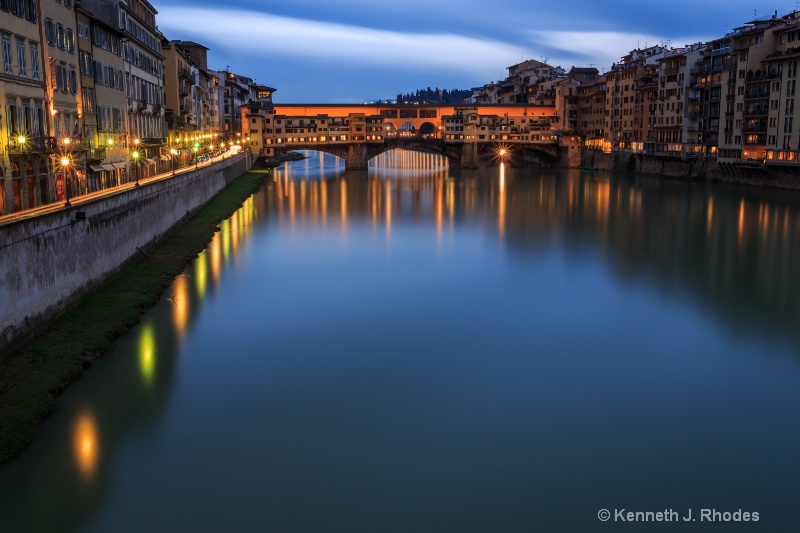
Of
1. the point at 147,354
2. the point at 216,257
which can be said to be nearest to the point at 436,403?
the point at 147,354

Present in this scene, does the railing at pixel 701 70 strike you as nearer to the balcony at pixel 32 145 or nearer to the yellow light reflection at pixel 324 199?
the yellow light reflection at pixel 324 199

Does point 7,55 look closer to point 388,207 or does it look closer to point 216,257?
point 216,257

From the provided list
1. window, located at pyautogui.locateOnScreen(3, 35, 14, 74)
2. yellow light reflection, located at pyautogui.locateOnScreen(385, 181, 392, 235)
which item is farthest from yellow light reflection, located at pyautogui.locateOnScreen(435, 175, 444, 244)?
window, located at pyautogui.locateOnScreen(3, 35, 14, 74)

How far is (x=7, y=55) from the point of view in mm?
20422

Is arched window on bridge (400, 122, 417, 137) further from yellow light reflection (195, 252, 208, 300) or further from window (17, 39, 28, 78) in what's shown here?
window (17, 39, 28, 78)

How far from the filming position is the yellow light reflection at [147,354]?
14.3 meters

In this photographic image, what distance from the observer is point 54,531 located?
932cm

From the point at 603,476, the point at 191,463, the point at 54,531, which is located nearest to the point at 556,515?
the point at 603,476

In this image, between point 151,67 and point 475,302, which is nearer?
point 475,302

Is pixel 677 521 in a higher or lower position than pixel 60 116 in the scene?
lower

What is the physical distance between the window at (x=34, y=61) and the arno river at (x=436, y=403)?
7.24 m

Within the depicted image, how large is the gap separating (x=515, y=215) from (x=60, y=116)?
23.0m

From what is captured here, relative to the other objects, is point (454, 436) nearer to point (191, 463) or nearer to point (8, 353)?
point (191, 463)

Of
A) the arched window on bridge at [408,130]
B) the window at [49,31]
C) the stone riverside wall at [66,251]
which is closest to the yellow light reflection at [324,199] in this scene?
the stone riverside wall at [66,251]
